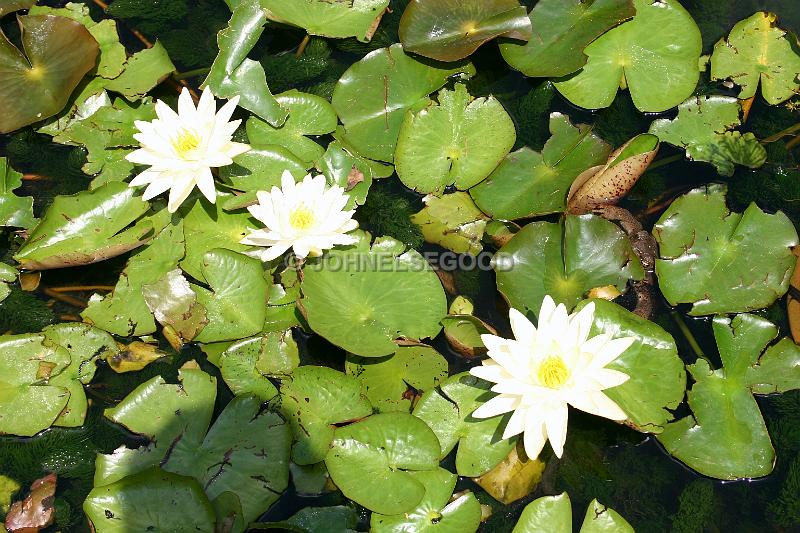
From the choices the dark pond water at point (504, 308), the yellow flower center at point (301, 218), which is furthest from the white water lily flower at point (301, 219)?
the dark pond water at point (504, 308)

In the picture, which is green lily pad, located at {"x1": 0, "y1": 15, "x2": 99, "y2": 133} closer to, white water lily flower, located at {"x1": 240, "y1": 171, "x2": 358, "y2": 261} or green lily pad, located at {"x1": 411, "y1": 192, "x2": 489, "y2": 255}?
white water lily flower, located at {"x1": 240, "y1": 171, "x2": 358, "y2": 261}

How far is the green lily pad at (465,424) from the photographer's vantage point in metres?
3.12

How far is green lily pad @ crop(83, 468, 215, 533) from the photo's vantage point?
9.55 feet

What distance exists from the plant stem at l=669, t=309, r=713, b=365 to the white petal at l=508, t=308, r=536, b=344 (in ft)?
3.61

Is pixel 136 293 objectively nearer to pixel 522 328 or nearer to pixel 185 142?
pixel 185 142

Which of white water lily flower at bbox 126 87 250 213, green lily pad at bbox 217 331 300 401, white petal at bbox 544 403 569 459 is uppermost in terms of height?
white water lily flower at bbox 126 87 250 213

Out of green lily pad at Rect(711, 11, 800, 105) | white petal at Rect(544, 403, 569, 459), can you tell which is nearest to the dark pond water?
green lily pad at Rect(711, 11, 800, 105)

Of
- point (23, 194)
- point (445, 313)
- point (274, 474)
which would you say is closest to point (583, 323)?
point (445, 313)

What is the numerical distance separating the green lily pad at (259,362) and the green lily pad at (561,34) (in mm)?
2259

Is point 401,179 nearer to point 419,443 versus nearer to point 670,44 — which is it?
point 419,443

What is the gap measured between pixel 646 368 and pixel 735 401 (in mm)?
479

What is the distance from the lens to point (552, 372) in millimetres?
2824

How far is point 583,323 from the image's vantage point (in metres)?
2.92

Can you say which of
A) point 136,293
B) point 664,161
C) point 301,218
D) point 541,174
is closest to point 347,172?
point 301,218
